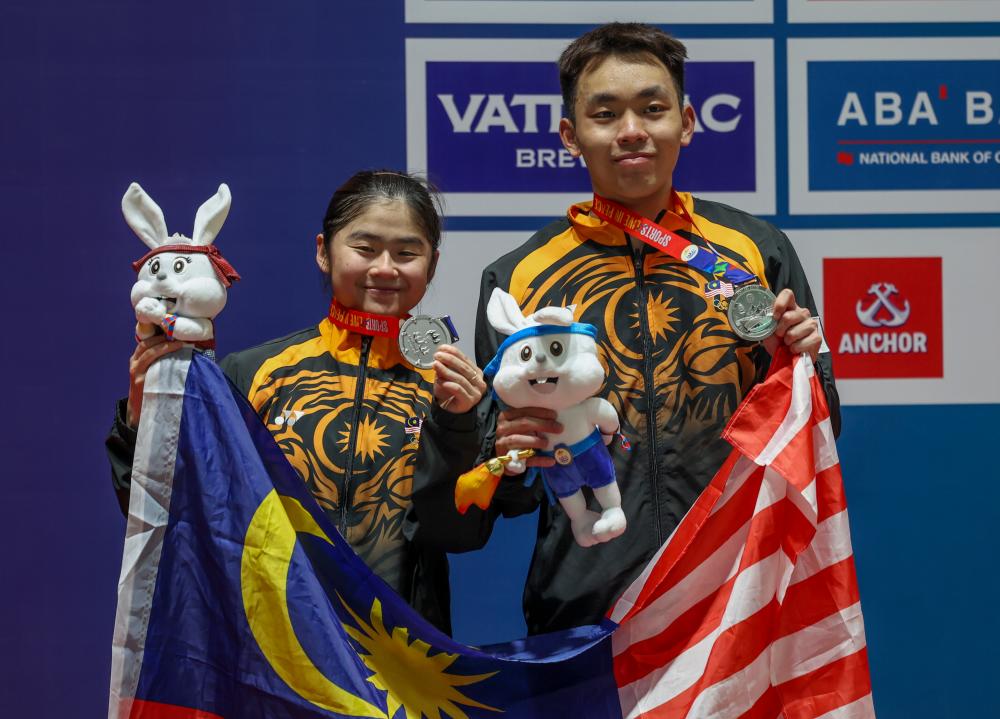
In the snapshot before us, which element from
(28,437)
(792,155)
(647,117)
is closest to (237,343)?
(28,437)

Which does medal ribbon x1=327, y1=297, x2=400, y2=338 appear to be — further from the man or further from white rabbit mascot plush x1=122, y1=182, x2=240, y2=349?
white rabbit mascot plush x1=122, y1=182, x2=240, y2=349

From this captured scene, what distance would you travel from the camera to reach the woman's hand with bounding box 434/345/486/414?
1.81 meters

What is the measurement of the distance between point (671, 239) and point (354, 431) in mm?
679

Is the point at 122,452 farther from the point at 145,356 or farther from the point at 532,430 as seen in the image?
the point at 532,430

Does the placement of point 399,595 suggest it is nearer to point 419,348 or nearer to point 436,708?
point 436,708

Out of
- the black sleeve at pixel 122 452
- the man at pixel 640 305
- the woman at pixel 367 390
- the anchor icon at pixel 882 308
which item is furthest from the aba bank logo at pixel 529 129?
the black sleeve at pixel 122 452

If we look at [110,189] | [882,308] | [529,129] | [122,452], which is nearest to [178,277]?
[122,452]

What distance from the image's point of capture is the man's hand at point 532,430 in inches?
68.1

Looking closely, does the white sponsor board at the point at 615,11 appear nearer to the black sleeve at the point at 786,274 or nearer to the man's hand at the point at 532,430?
the black sleeve at the point at 786,274

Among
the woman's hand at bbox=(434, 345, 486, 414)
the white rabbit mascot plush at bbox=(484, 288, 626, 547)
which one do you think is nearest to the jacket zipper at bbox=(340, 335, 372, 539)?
the woman's hand at bbox=(434, 345, 486, 414)

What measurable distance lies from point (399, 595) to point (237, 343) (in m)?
1.24

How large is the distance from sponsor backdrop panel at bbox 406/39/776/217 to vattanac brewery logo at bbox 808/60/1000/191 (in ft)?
0.50

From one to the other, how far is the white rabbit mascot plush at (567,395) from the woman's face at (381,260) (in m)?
0.42

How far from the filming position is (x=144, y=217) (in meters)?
1.84
